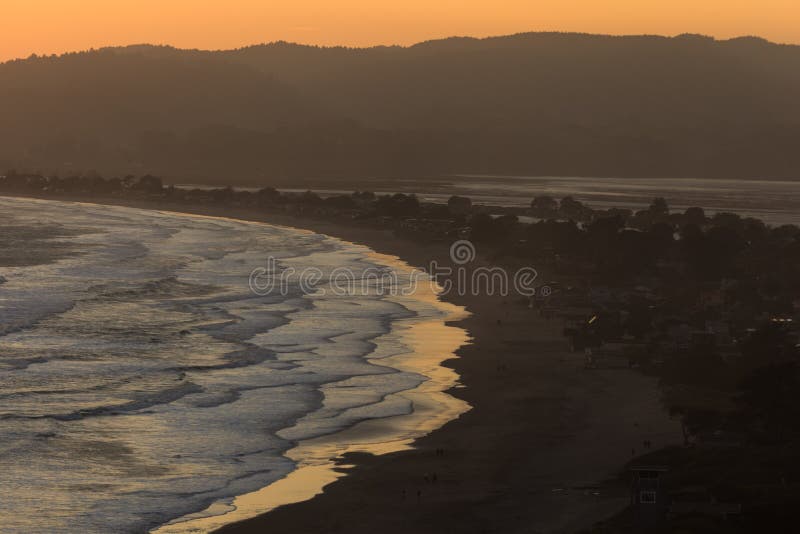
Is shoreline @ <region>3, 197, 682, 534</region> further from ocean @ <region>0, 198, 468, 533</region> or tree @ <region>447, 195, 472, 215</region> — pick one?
tree @ <region>447, 195, 472, 215</region>

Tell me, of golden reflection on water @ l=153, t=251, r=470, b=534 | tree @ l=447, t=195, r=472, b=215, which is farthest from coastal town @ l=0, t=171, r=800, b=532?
golden reflection on water @ l=153, t=251, r=470, b=534

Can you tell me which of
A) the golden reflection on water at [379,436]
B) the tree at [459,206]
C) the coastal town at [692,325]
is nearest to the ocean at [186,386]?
the golden reflection on water at [379,436]

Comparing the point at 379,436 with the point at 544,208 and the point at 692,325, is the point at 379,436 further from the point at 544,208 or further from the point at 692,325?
the point at 544,208

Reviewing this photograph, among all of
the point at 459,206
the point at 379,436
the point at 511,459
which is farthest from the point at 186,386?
the point at 459,206

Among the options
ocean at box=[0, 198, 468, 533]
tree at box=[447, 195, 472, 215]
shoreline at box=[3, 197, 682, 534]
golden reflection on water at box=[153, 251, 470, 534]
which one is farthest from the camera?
tree at box=[447, 195, 472, 215]

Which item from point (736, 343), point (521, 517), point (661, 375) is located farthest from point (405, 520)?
point (736, 343)

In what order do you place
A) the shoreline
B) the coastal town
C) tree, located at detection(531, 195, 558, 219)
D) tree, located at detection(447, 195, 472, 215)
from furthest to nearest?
tree, located at detection(531, 195, 558, 219), tree, located at detection(447, 195, 472, 215), the coastal town, the shoreline

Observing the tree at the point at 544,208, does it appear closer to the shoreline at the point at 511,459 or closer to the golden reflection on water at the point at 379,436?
the golden reflection on water at the point at 379,436
